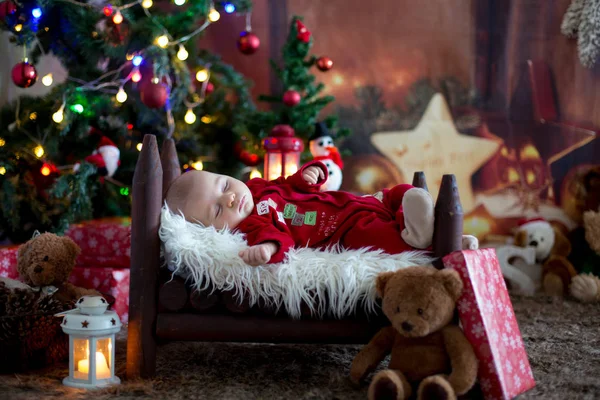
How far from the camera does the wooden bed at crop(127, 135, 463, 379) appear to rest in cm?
162

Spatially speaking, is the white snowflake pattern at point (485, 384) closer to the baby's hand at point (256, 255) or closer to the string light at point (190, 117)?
the baby's hand at point (256, 255)

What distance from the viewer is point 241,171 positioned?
10.8 ft

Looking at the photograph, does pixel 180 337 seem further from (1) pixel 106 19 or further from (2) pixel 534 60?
(2) pixel 534 60

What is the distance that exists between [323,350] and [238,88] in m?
1.60

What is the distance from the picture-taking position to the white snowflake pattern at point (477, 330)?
147 cm

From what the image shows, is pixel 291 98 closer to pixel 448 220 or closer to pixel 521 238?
pixel 521 238

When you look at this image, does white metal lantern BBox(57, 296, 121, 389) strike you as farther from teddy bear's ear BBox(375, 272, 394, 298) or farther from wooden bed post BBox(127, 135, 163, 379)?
teddy bear's ear BBox(375, 272, 394, 298)

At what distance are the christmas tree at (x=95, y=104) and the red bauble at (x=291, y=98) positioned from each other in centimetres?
20

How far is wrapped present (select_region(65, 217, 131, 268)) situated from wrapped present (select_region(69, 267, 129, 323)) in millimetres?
70

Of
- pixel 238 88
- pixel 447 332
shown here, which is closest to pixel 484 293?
pixel 447 332

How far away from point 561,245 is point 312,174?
5.43ft

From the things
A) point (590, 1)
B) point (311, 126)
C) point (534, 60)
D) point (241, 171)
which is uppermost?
point (590, 1)

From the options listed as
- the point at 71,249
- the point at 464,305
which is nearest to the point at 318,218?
the point at 464,305

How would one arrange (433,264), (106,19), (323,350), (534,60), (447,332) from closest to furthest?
(447,332) < (433,264) < (323,350) < (106,19) < (534,60)
